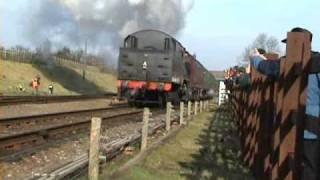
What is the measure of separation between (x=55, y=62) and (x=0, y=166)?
72.7m

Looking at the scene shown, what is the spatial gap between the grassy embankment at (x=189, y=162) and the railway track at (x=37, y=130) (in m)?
2.48

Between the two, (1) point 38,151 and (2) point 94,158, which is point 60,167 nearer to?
(2) point 94,158

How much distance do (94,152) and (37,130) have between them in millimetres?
6586

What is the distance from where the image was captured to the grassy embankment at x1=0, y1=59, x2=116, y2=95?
59.2m

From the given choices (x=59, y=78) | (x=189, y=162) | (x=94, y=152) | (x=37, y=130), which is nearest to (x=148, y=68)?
(x=37, y=130)

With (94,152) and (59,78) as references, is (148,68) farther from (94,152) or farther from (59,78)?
(59,78)

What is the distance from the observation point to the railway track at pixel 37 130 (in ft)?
43.2

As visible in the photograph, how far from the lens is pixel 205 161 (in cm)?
1173

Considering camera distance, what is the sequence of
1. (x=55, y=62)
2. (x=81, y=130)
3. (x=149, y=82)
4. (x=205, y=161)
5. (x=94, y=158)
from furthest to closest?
(x=55, y=62), (x=149, y=82), (x=81, y=130), (x=205, y=161), (x=94, y=158)

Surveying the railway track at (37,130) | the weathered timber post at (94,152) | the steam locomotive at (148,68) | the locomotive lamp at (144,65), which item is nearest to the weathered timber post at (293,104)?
the weathered timber post at (94,152)

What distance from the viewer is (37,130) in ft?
50.5

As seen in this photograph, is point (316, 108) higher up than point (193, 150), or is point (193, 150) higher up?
point (316, 108)

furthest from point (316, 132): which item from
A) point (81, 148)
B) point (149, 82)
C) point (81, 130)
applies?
point (149, 82)

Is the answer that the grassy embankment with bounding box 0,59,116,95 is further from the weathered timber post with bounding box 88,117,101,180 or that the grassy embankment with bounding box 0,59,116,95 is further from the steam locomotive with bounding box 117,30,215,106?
the weathered timber post with bounding box 88,117,101,180
